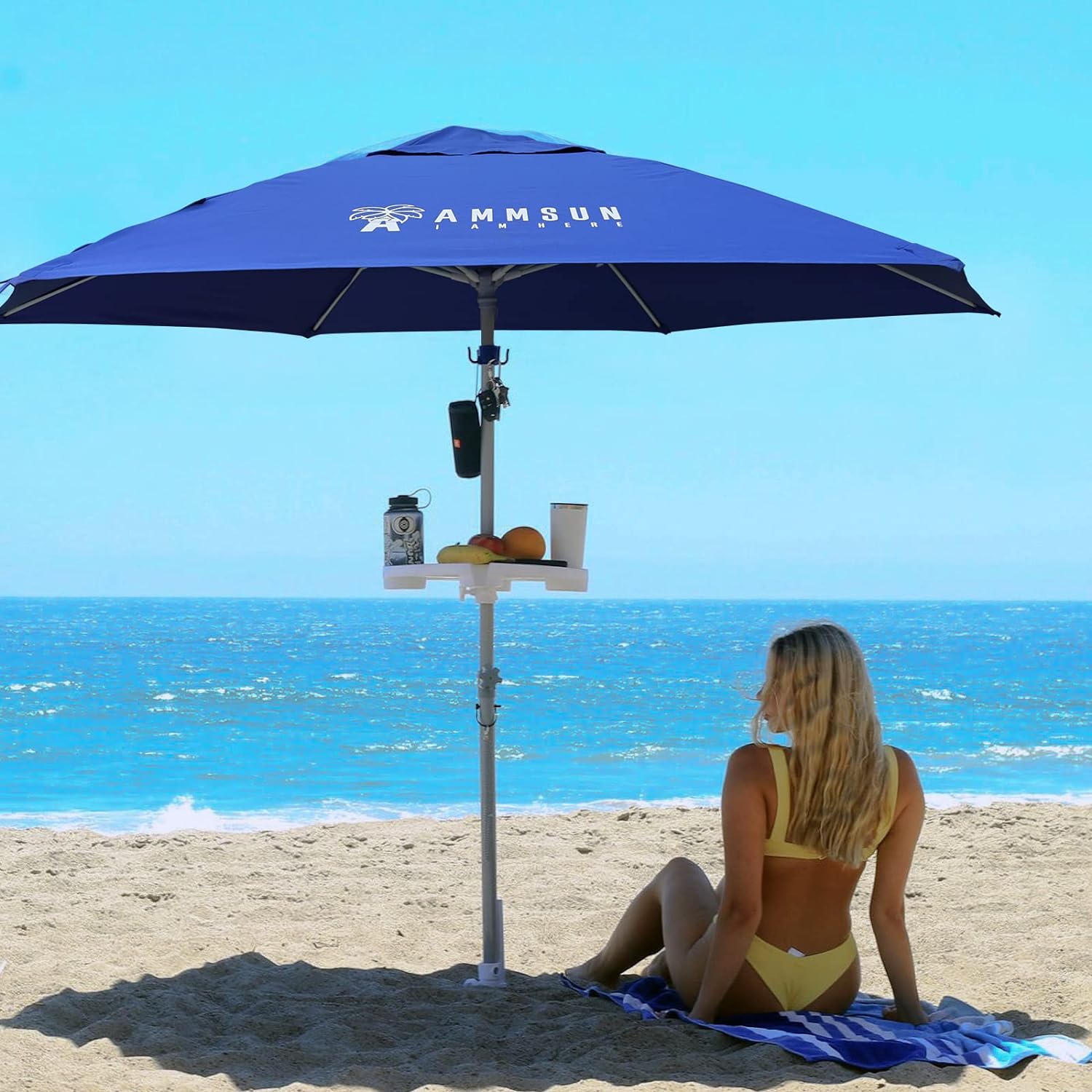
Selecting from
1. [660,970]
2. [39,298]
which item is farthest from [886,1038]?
[39,298]

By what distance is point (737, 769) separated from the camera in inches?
111

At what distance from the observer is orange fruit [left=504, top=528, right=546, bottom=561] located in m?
3.39

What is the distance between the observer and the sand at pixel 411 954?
9.23 ft

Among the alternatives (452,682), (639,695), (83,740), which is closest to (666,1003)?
(83,740)

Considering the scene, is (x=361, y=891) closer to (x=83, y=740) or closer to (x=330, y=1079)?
(x=330, y=1079)

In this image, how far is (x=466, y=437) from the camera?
3.49 metres

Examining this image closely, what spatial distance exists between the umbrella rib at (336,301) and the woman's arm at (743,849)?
7.60ft

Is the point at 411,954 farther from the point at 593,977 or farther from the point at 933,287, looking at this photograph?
the point at 933,287

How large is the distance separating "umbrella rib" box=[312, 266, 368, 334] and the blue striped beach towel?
253 centimetres

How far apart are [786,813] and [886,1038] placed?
1.87ft

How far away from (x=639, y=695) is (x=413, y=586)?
16.6m

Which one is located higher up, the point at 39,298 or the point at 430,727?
the point at 39,298

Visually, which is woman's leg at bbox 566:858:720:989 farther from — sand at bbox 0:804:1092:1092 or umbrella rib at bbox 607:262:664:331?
umbrella rib at bbox 607:262:664:331

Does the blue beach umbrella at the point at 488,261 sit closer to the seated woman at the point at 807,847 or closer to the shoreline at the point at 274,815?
the seated woman at the point at 807,847
